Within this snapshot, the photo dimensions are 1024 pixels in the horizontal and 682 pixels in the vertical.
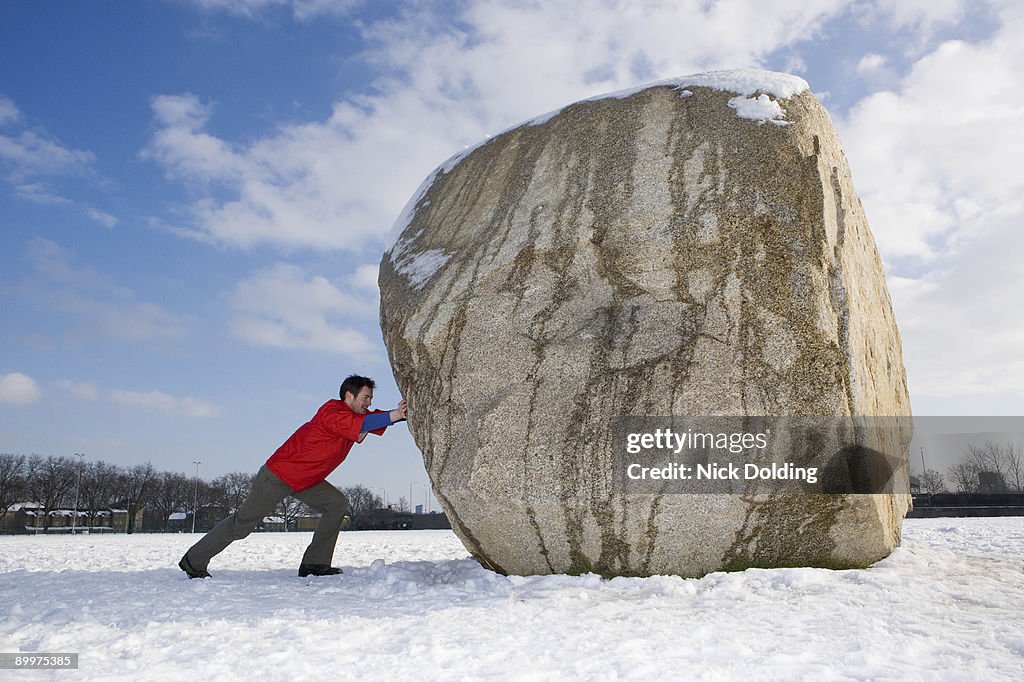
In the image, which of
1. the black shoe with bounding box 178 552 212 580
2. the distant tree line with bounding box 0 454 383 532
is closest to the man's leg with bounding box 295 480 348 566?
the black shoe with bounding box 178 552 212 580

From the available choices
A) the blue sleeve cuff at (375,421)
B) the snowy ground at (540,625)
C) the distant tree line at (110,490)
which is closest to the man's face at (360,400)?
the blue sleeve cuff at (375,421)

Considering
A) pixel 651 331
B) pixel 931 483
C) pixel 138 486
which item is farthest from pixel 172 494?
pixel 651 331

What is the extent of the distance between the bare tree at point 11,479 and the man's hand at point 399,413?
6143 centimetres

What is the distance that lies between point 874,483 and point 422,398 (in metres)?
3.39

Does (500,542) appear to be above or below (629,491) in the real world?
below

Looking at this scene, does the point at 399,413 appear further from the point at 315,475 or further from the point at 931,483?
the point at 931,483

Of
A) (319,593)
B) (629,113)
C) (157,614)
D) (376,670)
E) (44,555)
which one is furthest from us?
(44,555)

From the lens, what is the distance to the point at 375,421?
5852 millimetres

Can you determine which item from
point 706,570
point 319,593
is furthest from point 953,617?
point 319,593

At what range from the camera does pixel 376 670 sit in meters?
2.90

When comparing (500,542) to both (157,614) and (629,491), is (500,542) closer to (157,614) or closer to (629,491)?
(629,491)

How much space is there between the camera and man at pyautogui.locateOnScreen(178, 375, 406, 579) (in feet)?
18.8

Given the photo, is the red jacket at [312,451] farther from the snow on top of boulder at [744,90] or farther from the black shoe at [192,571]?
the snow on top of boulder at [744,90]

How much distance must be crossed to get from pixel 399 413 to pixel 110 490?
66.8 meters
